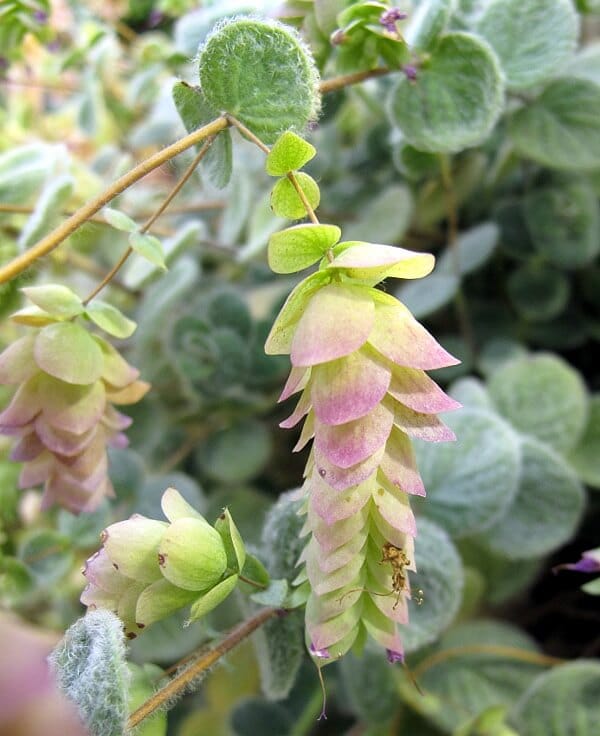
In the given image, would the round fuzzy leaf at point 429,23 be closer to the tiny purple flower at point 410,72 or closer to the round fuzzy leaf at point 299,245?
the tiny purple flower at point 410,72

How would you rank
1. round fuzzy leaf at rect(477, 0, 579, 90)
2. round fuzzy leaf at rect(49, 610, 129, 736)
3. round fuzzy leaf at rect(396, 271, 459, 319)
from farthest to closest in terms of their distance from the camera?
round fuzzy leaf at rect(396, 271, 459, 319)
round fuzzy leaf at rect(477, 0, 579, 90)
round fuzzy leaf at rect(49, 610, 129, 736)

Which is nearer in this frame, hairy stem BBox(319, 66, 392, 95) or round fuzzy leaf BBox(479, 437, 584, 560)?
hairy stem BBox(319, 66, 392, 95)

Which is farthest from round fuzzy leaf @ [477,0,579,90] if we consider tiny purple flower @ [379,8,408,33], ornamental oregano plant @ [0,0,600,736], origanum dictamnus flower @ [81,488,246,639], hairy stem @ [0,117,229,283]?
origanum dictamnus flower @ [81,488,246,639]

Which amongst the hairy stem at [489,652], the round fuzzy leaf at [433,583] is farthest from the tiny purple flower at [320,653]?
the hairy stem at [489,652]

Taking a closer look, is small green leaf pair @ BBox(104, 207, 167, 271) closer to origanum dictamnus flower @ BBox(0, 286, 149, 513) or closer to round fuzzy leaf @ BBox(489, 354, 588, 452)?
origanum dictamnus flower @ BBox(0, 286, 149, 513)

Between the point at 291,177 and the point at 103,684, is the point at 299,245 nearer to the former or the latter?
the point at 291,177

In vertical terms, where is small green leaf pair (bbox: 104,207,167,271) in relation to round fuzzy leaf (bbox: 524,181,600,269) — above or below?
above

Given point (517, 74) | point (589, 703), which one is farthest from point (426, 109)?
point (589, 703)
